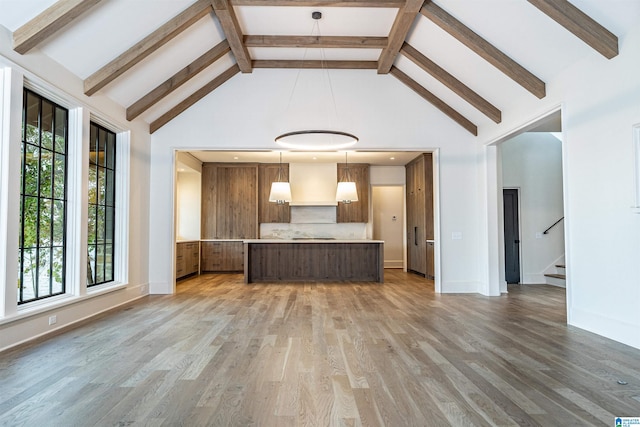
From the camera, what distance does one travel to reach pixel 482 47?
4.66 m

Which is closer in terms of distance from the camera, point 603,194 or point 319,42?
point 603,194

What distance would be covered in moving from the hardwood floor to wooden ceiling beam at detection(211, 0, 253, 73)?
3724mm

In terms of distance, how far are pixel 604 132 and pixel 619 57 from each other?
0.70 metres

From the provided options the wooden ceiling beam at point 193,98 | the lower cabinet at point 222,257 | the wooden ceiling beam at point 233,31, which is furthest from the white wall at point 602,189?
the lower cabinet at point 222,257

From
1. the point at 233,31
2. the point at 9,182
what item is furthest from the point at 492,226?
the point at 9,182

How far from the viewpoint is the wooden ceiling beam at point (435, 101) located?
254 inches

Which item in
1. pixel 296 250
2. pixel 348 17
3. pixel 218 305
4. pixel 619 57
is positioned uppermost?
pixel 348 17

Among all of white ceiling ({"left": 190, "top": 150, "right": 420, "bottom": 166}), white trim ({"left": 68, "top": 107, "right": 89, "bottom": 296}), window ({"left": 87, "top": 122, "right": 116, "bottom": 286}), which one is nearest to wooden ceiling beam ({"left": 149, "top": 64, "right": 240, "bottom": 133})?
window ({"left": 87, "top": 122, "right": 116, "bottom": 286})

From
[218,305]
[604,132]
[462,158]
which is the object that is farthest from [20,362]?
[462,158]

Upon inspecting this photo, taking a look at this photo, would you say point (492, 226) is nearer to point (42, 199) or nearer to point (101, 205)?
point (101, 205)

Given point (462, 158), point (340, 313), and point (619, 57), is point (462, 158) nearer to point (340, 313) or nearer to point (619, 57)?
point (619, 57)

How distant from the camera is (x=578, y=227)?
4.17 metres

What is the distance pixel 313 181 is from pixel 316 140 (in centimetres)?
382

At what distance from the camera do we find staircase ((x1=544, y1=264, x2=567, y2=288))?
7.15 meters
